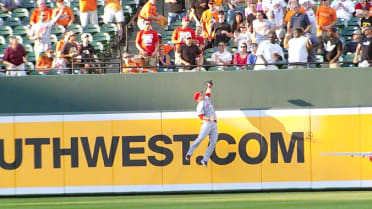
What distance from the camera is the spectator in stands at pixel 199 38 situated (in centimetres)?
1861

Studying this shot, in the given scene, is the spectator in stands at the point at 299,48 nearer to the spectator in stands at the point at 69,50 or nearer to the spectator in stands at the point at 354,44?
the spectator in stands at the point at 354,44

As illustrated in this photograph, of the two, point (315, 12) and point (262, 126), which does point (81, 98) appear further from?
point (315, 12)

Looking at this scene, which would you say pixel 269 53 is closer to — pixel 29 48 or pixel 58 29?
pixel 58 29

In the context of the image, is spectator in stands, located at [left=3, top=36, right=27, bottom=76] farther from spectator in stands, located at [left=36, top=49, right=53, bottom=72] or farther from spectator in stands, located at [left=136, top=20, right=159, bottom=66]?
spectator in stands, located at [left=136, top=20, right=159, bottom=66]

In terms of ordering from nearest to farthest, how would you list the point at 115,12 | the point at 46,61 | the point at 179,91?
the point at 179,91, the point at 46,61, the point at 115,12

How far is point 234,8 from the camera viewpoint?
19781 millimetres

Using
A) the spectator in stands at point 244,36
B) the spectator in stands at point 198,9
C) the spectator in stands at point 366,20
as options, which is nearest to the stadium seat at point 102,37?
the spectator in stands at point 198,9

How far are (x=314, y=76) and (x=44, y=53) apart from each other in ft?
18.0

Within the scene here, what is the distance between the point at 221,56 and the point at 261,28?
0.94 meters

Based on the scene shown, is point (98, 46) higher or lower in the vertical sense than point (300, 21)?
lower

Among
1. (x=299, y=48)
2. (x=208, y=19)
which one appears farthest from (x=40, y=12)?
(x=299, y=48)

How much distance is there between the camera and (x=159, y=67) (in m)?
17.9

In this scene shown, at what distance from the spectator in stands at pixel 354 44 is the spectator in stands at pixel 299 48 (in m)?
0.85

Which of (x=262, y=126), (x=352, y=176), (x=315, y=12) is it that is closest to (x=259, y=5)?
(x=315, y=12)
